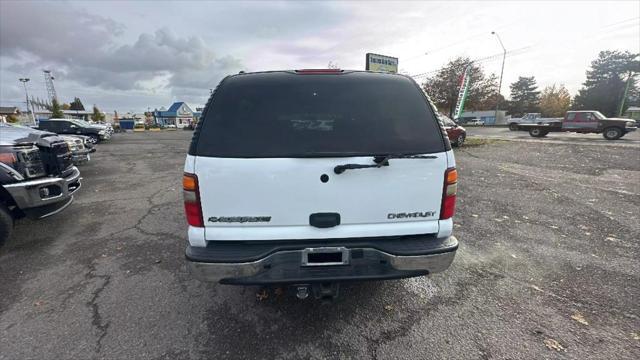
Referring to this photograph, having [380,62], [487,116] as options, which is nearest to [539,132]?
[380,62]

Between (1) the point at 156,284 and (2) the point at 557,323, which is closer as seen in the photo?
(2) the point at 557,323

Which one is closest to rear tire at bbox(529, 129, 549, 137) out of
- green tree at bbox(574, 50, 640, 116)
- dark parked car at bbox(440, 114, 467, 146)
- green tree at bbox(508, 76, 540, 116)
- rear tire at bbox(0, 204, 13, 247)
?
dark parked car at bbox(440, 114, 467, 146)

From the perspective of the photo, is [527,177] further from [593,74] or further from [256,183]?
[593,74]

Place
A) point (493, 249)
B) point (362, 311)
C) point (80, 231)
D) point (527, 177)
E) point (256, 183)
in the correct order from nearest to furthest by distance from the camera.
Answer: point (256, 183) → point (362, 311) → point (493, 249) → point (80, 231) → point (527, 177)

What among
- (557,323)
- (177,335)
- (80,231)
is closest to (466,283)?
(557,323)

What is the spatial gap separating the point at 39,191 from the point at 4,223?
0.52m

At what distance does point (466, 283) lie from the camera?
3008 millimetres

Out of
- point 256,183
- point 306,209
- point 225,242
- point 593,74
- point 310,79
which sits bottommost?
point 225,242

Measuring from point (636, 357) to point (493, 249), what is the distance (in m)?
1.71

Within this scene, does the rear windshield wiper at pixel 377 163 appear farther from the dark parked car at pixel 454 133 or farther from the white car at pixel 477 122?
the white car at pixel 477 122

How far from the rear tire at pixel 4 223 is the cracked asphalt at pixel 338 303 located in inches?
12.1

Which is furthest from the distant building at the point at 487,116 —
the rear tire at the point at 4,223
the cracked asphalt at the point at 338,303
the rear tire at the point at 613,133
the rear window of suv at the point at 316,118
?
the rear tire at the point at 4,223

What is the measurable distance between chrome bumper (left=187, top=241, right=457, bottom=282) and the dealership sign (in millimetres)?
14662

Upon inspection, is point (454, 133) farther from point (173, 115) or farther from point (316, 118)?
point (173, 115)
